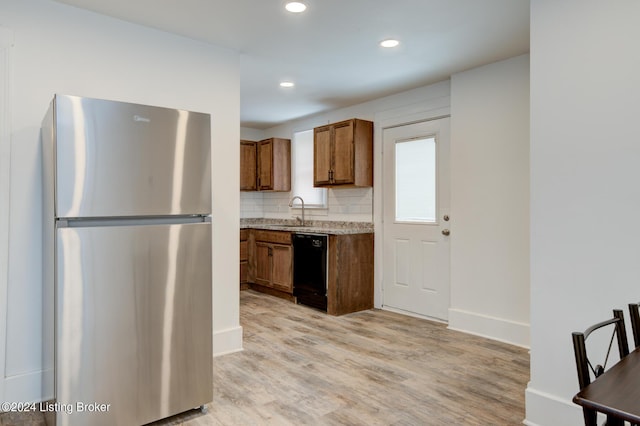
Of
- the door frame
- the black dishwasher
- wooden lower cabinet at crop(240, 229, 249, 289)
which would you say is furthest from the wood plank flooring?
wooden lower cabinet at crop(240, 229, 249, 289)

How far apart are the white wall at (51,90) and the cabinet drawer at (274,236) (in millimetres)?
2000

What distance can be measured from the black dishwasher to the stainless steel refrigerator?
246 centimetres

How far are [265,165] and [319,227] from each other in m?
1.42

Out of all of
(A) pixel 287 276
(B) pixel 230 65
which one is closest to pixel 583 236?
(B) pixel 230 65

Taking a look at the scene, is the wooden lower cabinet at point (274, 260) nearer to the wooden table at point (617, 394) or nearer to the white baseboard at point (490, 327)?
the white baseboard at point (490, 327)

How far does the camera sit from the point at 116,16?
9.25ft

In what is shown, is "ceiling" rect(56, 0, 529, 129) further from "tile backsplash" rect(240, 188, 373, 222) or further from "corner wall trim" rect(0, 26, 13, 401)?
"tile backsplash" rect(240, 188, 373, 222)

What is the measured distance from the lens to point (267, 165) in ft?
20.6

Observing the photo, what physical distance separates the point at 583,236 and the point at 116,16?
125 inches

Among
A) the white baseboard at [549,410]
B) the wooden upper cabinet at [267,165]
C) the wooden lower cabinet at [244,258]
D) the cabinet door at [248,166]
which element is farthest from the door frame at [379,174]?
the white baseboard at [549,410]

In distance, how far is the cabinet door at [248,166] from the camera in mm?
6438

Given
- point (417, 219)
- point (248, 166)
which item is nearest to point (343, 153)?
point (417, 219)

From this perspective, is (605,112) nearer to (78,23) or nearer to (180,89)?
(180,89)

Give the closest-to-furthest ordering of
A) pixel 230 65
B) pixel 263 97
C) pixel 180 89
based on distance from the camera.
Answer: pixel 180 89, pixel 230 65, pixel 263 97
